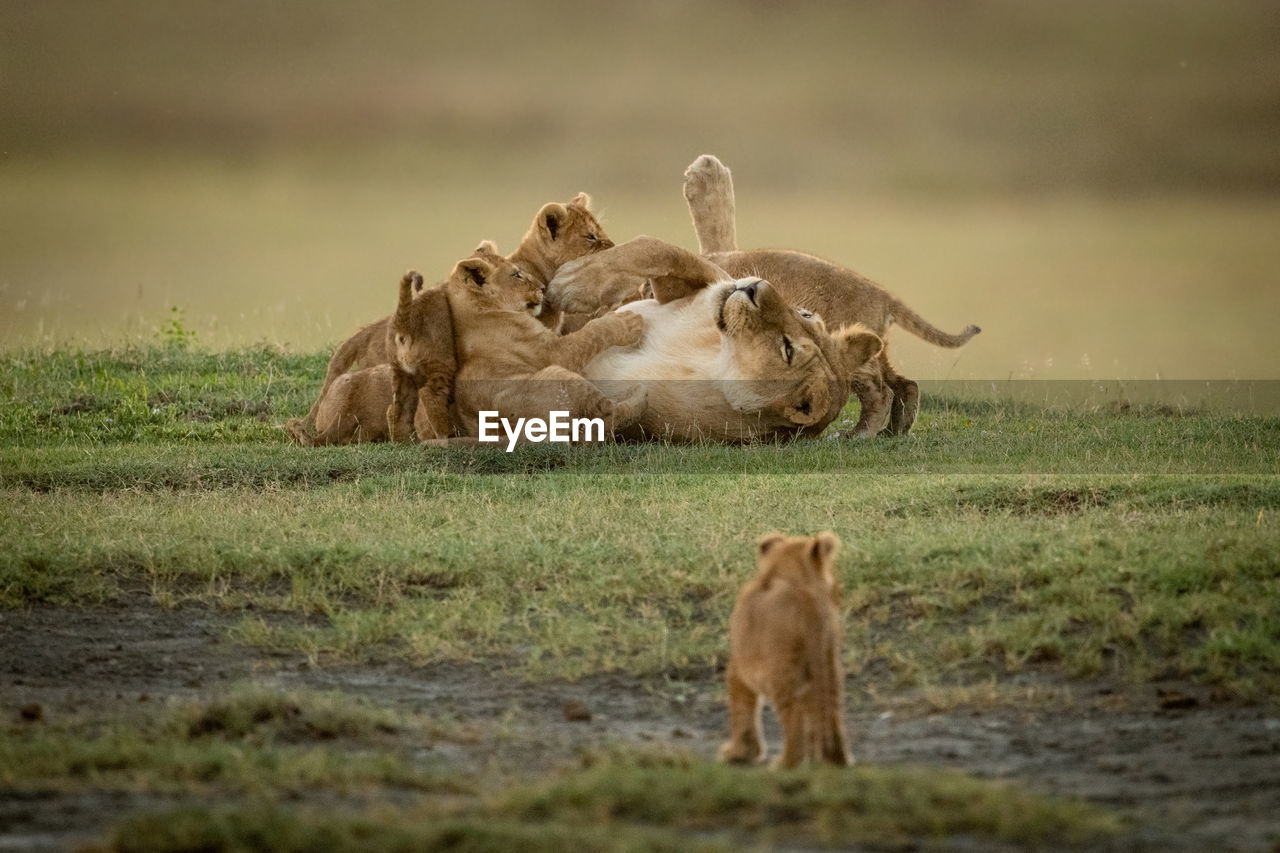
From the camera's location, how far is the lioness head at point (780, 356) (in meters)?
9.42

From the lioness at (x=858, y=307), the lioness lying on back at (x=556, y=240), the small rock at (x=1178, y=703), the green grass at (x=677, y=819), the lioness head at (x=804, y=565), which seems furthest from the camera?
the lioness at (x=858, y=307)

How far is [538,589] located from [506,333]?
3.05 meters

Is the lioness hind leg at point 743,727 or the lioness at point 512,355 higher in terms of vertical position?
the lioness at point 512,355

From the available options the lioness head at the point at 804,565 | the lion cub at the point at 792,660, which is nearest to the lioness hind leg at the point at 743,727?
the lion cub at the point at 792,660

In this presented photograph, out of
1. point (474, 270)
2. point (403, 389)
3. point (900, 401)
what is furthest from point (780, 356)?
point (403, 389)

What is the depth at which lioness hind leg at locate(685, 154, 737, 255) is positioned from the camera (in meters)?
11.7

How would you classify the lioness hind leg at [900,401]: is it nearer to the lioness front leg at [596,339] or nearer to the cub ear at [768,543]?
the lioness front leg at [596,339]

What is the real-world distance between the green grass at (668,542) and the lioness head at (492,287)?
890mm

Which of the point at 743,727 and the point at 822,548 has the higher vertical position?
the point at 822,548

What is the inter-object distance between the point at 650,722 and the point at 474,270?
190 inches

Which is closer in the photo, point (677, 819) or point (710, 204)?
point (677, 819)

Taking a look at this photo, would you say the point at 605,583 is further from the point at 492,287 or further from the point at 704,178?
the point at 704,178

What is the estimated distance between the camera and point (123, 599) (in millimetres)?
6742

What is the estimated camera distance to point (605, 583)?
6680 mm
